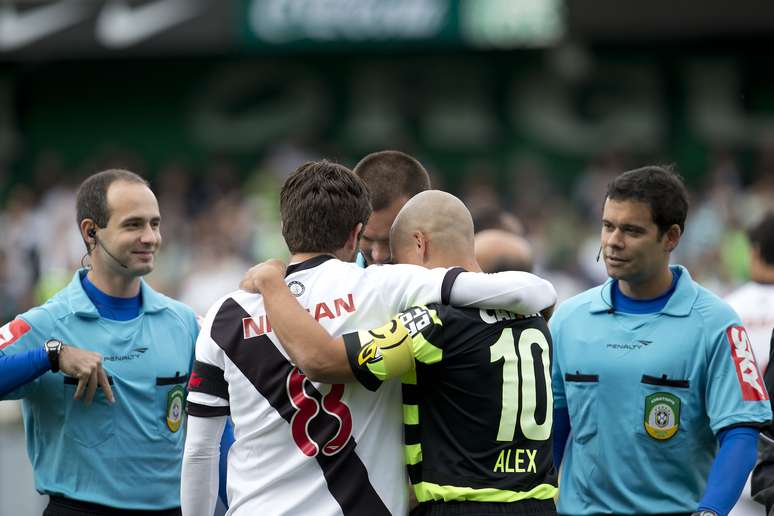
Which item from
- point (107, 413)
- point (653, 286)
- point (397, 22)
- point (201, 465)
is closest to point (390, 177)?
point (653, 286)

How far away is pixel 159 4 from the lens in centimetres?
1805

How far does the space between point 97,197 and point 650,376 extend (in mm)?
2549

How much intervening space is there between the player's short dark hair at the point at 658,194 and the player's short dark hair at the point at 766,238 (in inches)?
67.1

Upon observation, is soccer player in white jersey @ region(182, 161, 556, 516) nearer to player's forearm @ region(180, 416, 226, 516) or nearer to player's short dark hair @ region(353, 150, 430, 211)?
player's forearm @ region(180, 416, 226, 516)

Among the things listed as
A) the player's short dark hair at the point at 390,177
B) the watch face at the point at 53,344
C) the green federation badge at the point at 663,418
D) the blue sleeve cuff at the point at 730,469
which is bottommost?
the blue sleeve cuff at the point at 730,469

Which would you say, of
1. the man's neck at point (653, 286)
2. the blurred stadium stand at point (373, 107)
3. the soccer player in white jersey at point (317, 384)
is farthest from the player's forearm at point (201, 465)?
the blurred stadium stand at point (373, 107)

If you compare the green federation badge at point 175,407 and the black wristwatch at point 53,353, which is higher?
the black wristwatch at point 53,353

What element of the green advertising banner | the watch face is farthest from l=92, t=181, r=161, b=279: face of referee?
the green advertising banner

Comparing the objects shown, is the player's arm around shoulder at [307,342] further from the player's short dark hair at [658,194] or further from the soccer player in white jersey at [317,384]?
the player's short dark hair at [658,194]

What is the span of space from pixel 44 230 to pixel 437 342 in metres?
13.7

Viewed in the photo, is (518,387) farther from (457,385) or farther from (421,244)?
(421,244)

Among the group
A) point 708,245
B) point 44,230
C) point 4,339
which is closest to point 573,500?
point 4,339

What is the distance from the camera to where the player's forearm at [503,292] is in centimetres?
421

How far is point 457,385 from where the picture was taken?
4.22m
